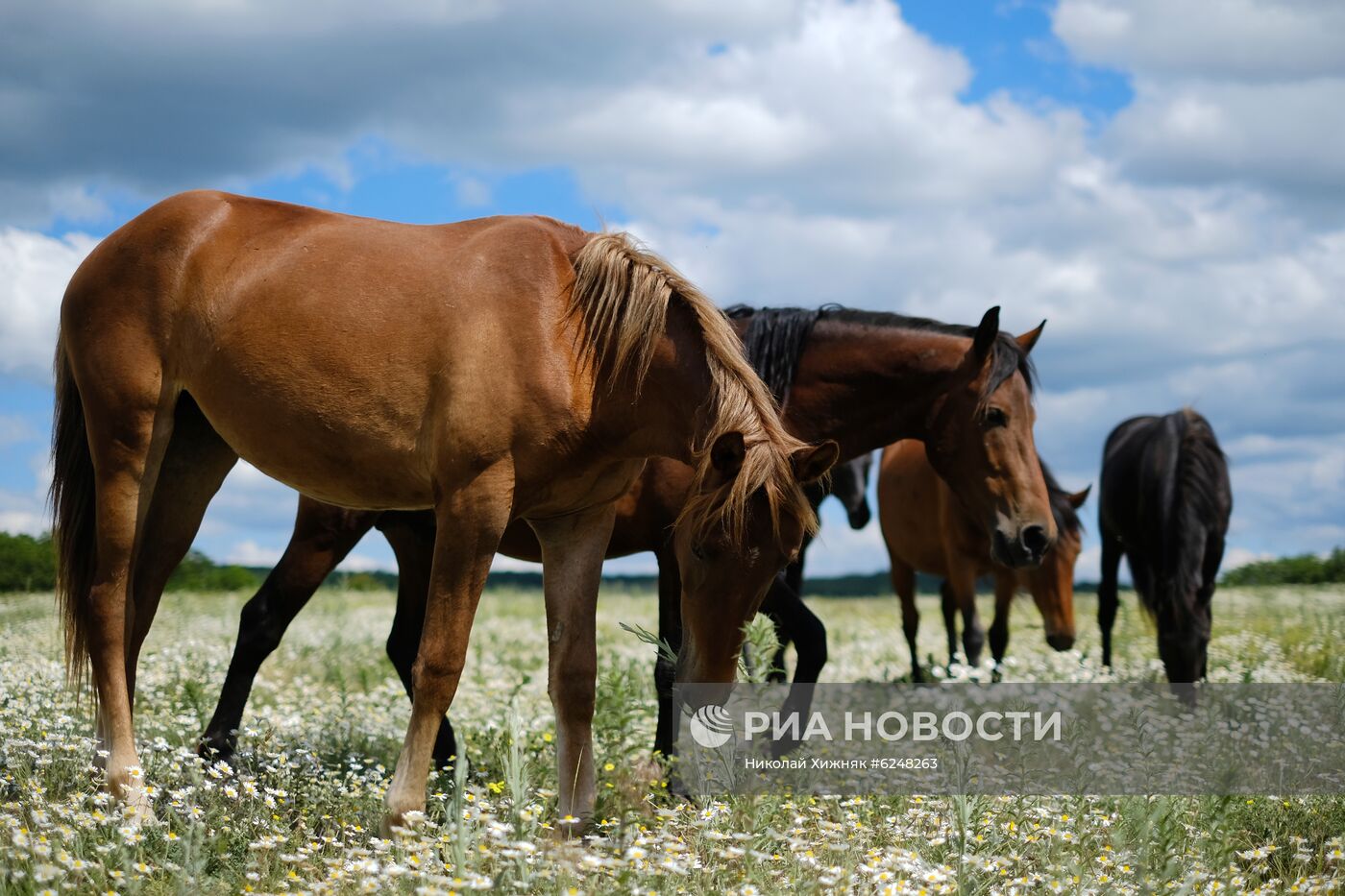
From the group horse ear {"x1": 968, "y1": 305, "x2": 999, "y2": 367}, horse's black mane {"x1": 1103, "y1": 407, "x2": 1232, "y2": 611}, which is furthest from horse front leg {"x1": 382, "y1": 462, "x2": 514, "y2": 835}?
horse's black mane {"x1": 1103, "y1": 407, "x2": 1232, "y2": 611}

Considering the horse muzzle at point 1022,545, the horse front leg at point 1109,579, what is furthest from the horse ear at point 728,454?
the horse front leg at point 1109,579

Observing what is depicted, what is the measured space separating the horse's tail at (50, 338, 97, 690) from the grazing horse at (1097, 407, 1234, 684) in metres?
6.78

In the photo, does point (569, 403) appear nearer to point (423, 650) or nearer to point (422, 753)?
point (423, 650)

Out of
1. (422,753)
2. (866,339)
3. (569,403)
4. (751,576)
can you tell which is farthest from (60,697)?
(866,339)

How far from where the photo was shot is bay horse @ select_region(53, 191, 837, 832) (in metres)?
4.25

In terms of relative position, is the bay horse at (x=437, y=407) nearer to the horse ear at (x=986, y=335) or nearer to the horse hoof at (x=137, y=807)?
the horse hoof at (x=137, y=807)

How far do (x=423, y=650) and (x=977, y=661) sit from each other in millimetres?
7469

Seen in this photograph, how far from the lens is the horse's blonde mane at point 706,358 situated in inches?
161

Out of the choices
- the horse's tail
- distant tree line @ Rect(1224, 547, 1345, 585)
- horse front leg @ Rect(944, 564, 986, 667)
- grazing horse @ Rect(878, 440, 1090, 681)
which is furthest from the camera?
distant tree line @ Rect(1224, 547, 1345, 585)

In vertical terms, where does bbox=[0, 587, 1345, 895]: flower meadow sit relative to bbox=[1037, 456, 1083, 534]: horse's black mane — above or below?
below

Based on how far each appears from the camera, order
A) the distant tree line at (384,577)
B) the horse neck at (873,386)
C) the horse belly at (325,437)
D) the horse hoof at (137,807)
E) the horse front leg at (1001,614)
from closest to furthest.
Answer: the horse hoof at (137,807) < the horse belly at (325,437) < the horse neck at (873,386) < the horse front leg at (1001,614) < the distant tree line at (384,577)

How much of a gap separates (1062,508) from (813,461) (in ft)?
27.2

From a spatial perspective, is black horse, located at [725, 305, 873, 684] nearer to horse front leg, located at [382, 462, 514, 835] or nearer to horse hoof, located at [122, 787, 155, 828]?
horse front leg, located at [382, 462, 514, 835]

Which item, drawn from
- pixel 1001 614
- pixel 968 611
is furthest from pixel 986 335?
pixel 1001 614
